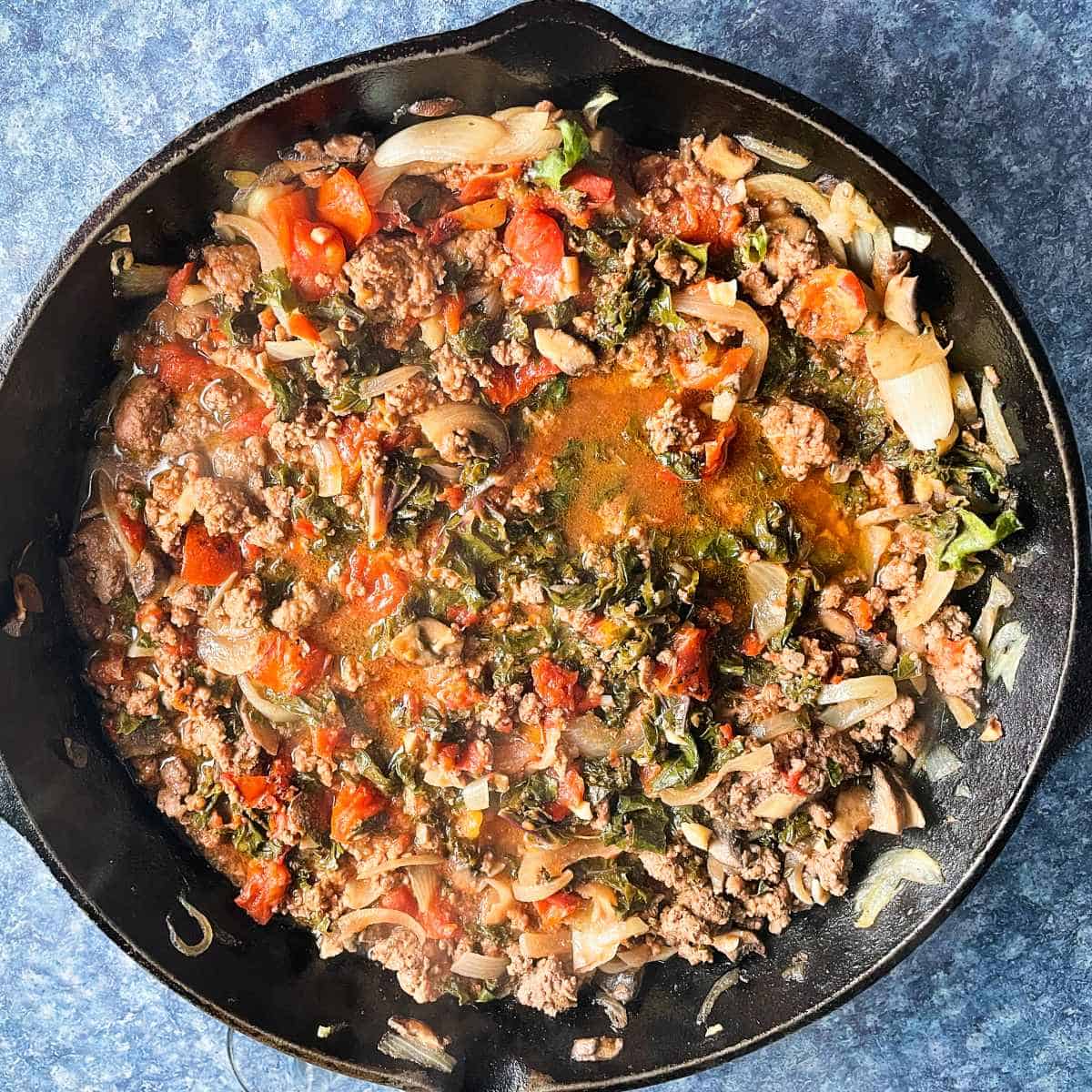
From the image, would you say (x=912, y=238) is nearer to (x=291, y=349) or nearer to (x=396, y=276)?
(x=396, y=276)

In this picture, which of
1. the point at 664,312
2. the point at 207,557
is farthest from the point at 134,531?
the point at 664,312

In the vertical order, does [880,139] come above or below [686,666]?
above

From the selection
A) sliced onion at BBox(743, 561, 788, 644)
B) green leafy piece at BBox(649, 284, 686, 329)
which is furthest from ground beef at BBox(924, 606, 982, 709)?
green leafy piece at BBox(649, 284, 686, 329)

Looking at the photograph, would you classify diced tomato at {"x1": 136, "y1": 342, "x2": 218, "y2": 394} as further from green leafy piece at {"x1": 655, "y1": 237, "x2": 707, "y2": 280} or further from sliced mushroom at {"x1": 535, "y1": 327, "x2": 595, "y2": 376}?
green leafy piece at {"x1": 655, "y1": 237, "x2": 707, "y2": 280}

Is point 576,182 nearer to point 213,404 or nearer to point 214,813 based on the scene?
point 213,404

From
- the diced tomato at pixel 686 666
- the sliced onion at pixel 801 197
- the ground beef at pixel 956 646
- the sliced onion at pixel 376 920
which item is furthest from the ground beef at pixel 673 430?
the sliced onion at pixel 376 920

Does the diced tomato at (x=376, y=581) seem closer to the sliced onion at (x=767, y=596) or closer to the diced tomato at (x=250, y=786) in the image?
the diced tomato at (x=250, y=786)
